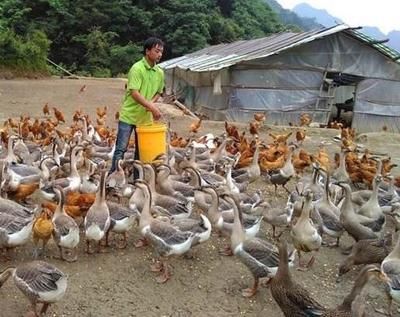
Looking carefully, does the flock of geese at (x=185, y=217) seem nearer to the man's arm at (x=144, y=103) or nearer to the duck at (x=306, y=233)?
the duck at (x=306, y=233)

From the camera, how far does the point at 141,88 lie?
904 centimetres

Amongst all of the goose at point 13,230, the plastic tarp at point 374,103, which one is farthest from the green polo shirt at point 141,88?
the plastic tarp at point 374,103

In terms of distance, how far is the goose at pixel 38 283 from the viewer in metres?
5.52

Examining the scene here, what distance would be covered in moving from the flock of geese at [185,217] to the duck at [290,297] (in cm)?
1

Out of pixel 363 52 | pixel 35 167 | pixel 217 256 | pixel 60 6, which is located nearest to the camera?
pixel 217 256

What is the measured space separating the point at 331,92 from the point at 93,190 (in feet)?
53.4

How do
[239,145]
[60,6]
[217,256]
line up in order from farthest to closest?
[60,6]
[239,145]
[217,256]

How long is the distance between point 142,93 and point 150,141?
819 millimetres

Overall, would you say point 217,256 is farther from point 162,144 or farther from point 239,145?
point 239,145

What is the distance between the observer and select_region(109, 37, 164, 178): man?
344 inches

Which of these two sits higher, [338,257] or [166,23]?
[166,23]

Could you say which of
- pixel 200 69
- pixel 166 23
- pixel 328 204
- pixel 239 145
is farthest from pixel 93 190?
pixel 166 23

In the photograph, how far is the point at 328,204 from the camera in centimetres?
848

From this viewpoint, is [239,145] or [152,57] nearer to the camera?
[152,57]
